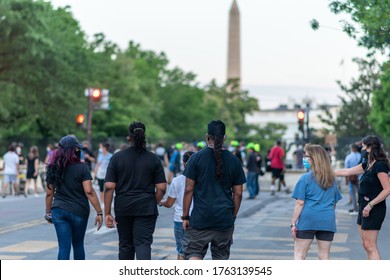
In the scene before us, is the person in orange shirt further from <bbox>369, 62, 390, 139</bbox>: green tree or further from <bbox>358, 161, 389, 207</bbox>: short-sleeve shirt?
<bbox>369, 62, 390, 139</bbox>: green tree

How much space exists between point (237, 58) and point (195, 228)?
12876 centimetres

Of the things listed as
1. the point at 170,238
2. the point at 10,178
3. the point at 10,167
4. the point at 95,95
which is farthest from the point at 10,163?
the point at 170,238

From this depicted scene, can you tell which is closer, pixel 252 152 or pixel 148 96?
pixel 252 152

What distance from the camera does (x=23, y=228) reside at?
1877 cm

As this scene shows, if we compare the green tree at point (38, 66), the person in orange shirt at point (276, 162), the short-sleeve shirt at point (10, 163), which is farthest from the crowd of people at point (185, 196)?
the green tree at point (38, 66)

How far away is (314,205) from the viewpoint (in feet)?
32.5

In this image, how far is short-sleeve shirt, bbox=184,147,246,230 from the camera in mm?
9039

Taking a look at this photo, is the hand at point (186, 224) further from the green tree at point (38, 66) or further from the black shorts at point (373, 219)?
the green tree at point (38, 66)

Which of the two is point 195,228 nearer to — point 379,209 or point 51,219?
point 51,219

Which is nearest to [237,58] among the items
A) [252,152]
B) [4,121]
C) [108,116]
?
[108,116]

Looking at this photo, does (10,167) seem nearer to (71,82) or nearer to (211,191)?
(211,191)

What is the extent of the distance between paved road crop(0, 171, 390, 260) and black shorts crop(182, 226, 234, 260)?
4.64 meters

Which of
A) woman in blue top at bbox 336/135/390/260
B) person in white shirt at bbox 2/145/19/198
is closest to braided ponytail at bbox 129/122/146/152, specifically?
woman in blue top at bbox 336/135/390/260

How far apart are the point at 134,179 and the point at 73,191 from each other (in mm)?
729
